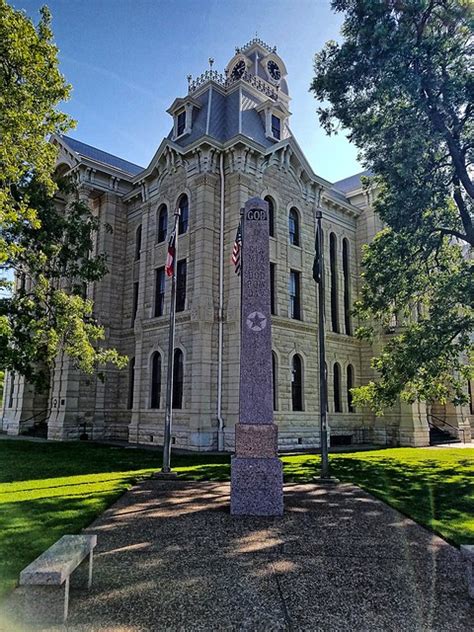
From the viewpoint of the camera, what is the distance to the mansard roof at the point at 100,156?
28.3 m

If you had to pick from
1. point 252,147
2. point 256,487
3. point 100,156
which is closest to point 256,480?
point 256,487

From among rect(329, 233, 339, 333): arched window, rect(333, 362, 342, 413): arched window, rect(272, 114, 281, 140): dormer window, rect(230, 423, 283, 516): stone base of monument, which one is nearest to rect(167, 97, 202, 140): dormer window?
rect(272, 114, 281, 140): dormer window

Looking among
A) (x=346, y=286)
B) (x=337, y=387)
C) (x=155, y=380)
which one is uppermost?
(x=346, y=286)

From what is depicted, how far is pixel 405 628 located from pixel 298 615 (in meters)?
0.89

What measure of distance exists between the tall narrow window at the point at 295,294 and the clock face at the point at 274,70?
15.9 meters

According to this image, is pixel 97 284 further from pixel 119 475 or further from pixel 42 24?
pixel 119 475

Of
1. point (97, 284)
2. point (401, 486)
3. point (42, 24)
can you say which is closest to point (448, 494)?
point (401, 486)

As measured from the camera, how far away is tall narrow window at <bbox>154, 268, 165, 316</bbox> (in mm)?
23441

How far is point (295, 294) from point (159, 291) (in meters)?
7.04

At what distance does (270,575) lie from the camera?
4.93 meters

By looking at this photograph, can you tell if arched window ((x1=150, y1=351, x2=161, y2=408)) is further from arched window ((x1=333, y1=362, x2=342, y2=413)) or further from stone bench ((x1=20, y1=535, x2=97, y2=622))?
stone bench ((x1=20, y1=535, x2=97, y2=622))

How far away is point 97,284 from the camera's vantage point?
25.8 m

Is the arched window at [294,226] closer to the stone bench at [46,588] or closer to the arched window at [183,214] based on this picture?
the arched window at [183,214]

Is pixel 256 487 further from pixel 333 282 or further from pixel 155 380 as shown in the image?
pixel 333 282
